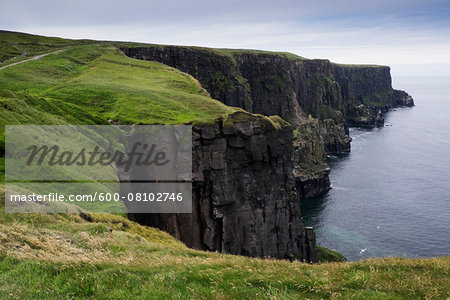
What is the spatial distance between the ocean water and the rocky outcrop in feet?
68.5

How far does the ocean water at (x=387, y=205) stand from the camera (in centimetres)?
7806

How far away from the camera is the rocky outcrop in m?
50.6

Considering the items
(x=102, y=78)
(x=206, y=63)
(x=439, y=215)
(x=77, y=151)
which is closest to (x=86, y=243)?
(x=77, y=151)

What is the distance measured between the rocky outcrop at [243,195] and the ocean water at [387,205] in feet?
68.5

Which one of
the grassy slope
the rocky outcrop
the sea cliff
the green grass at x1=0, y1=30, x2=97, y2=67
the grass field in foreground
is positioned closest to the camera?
the grass field in foreground

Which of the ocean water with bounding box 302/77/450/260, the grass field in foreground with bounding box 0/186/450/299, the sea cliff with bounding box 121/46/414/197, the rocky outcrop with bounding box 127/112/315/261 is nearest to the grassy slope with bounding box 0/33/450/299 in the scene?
the grass field in foreground with bounding box 0/186/450/299

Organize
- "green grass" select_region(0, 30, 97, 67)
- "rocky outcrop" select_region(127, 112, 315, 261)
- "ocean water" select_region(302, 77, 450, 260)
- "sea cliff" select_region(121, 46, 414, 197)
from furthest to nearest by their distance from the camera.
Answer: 1. "sea cliff" select_region(121, 46, 414, 197)
2. "green grass" select_region(0, 30, 97, 67)
3. "ocean water" select_region(302, 77, 450, 260)
4. "rocky outcrop" select_region(127, 112, 315, 261)

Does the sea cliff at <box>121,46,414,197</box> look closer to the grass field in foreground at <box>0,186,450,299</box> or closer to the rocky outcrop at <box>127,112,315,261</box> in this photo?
the rocky outcrop at <box>127,112,315,261</box>

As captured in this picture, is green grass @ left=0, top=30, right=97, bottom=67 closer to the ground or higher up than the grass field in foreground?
higher up

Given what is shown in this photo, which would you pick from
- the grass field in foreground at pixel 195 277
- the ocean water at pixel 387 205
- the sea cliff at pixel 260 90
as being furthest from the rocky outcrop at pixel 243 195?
the sea cliff at pixel 260 90

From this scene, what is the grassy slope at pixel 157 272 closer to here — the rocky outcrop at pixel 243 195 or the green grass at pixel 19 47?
the rocky outcrop at pixel 243 195

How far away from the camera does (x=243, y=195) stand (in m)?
56.3

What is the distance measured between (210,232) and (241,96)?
125 meters

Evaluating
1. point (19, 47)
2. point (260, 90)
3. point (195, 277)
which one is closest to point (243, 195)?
point (195, 277)
